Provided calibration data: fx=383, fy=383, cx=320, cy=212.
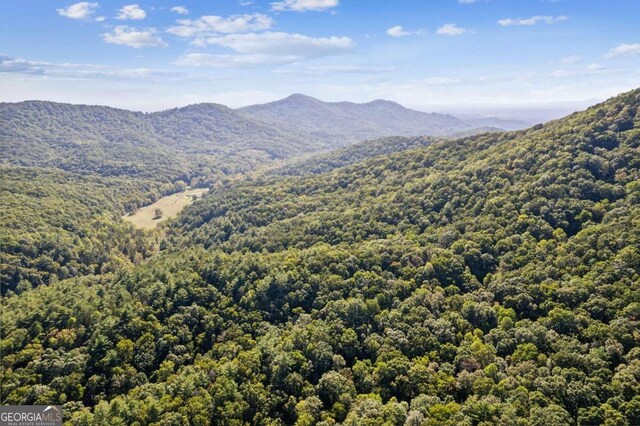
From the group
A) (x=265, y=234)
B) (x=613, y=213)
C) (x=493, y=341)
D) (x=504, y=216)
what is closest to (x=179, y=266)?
(x=265, y=234)

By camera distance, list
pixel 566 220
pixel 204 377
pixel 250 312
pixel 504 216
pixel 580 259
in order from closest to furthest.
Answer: pixel 204 377 < pixel 580 259 < pixel 250 312 < pixel 566 220 < pixel 504 216

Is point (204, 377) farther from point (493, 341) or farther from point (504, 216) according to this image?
point (504, 216)

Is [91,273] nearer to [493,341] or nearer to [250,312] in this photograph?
[250,312]

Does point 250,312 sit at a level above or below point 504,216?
below

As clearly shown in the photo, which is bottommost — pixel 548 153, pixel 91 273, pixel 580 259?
pixel 91 273

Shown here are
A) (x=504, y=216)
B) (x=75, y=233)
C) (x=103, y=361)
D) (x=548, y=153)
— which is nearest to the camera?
(x=103, y=361)

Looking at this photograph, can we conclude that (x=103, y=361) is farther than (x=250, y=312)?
No
